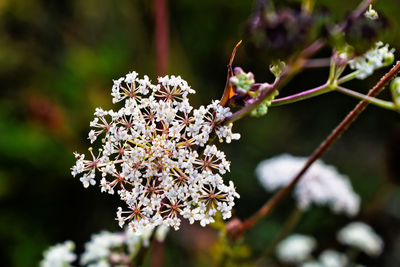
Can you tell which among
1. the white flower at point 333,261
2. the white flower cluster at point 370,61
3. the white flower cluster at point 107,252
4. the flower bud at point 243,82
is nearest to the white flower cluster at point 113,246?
the white flower cluster at point 107,252

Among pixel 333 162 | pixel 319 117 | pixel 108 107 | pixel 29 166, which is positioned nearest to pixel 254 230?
pixel 333 162

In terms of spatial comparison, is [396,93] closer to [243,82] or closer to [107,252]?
[243,82]

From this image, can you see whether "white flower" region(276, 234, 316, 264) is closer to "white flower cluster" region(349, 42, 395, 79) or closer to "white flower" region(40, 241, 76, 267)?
"white flower" region(40, 241, 76, 267)

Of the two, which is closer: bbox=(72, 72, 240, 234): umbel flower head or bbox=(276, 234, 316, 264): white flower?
bbox=(72, 72, 240, 234): umbel flower head

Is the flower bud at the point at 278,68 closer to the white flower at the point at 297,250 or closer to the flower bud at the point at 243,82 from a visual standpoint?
the flower bud at the point at 243,82

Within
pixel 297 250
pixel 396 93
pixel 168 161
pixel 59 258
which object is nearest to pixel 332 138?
pixel 396 93

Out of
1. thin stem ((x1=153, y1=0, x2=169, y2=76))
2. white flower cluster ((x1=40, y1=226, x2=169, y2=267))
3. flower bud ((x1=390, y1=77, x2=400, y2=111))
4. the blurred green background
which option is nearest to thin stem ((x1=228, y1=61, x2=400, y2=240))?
flower bud ((x1=390, y1=77, x2=400, y2=111))

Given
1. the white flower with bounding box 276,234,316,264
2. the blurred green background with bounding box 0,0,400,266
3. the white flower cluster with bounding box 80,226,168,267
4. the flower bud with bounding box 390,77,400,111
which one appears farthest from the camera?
the blurred green background with bounding box 0,0,400,266

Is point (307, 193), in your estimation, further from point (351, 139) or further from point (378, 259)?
point (351, 139)

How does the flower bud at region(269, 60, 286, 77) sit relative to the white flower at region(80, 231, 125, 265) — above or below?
below
